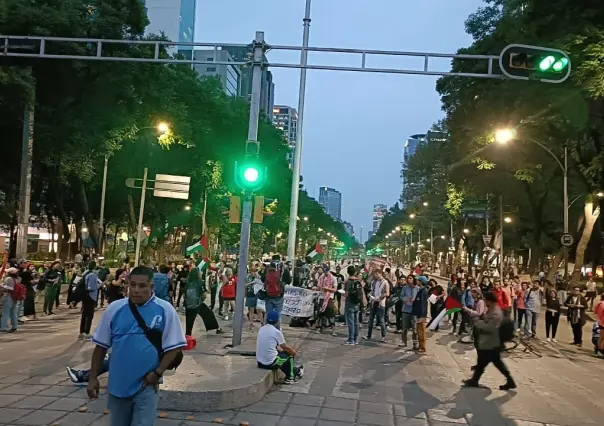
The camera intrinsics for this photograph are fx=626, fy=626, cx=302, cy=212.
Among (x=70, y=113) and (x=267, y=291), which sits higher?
(x=70, y=113)

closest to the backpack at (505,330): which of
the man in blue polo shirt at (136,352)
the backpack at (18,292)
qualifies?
the man in blue polo shirt at (136,352)

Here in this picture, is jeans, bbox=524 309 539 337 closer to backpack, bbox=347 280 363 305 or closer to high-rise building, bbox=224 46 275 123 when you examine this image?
backpack, bbox=347 280 363 305

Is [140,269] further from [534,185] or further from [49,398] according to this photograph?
[534,185]

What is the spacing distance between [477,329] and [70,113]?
18.7 metres

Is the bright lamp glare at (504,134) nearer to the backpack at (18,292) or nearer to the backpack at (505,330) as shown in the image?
the backpack at (505,330)

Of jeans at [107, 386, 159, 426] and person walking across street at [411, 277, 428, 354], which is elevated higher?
jeans at [107, 386, 159, 426]

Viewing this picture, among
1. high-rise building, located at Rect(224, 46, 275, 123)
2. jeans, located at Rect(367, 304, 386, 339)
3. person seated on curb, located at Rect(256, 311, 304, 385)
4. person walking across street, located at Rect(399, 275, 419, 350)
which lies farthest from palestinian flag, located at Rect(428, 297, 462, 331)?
person seated on curb, located at Rect(256, 311, 304, 385)

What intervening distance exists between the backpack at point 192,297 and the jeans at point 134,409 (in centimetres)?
921

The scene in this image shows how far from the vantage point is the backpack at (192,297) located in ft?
44.1

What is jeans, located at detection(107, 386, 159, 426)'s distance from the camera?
4234 millimetres

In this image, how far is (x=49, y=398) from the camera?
25.4 ft

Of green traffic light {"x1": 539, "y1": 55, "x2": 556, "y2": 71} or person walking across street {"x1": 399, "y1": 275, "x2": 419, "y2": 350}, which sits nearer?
green traffic light {"x1": 539, "y1": 55, "x2": 556, "y2": 71}

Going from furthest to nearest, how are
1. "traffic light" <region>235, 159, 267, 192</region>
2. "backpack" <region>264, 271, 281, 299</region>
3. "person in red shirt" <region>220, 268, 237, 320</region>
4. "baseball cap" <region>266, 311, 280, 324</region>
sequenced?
"person in red shirt" <region>220, 268, 237, 320</region>, "backpack" <region>264, 271, 281, 299</region>, "traffic light" <region>235, 159, 267, 192</region>, "baseball cap" <region>266, 311, 280, 324</region>

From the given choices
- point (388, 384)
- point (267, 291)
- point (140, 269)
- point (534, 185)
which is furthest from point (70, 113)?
point (534, 185)
